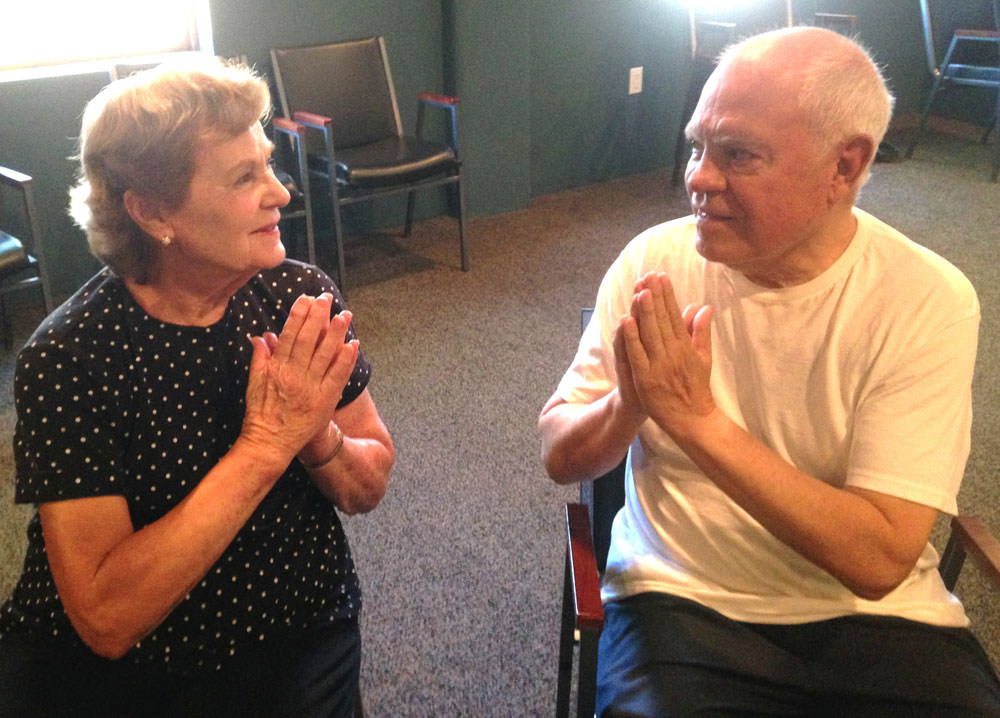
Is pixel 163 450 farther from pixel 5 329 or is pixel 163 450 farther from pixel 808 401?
pixel 5 329

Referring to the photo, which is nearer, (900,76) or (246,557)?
(246,557)

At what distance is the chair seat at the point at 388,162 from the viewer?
10.4 ft

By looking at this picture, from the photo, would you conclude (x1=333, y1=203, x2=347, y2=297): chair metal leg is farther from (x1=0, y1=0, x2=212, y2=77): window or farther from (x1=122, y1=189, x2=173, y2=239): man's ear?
(x1=122, y1=189, x2=173, y2=239): man's ear

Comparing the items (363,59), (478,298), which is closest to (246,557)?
(478,298)

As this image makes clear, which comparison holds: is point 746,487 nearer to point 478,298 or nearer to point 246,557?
point 246,557

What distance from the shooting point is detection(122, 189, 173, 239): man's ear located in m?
1.13

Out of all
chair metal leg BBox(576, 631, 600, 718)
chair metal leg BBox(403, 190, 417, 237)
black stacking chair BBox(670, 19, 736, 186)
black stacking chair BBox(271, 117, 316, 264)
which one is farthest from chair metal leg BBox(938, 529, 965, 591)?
black stacking chair BBox(670, 19, 736, 186)

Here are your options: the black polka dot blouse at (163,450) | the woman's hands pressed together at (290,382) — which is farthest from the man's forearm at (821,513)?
the black polka dot blouse at (163,450)

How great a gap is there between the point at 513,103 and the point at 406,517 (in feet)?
8.44

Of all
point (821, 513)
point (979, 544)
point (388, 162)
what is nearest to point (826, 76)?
point (821, 513)

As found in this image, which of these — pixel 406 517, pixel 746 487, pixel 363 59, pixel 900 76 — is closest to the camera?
pixel 746 487

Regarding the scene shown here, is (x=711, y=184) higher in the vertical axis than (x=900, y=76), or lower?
higher

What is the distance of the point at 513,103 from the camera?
4090 millimetres

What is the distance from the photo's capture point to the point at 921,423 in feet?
3.49
